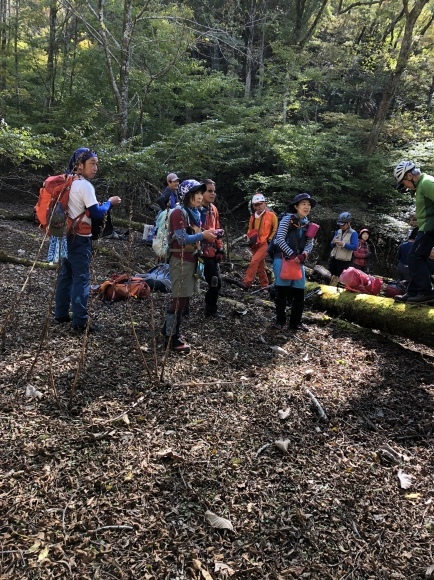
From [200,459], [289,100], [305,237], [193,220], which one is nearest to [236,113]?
[289,100]

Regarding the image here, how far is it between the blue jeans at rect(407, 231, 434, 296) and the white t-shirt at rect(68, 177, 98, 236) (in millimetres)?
4372

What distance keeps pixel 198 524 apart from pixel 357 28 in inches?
1101

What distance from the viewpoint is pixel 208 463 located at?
10.8ft

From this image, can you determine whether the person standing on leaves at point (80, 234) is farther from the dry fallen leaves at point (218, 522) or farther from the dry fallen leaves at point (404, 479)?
the dry fallen leaves at point (404, 479)

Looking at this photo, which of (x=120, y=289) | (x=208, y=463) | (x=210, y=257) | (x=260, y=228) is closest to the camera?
(x=208, y=463)

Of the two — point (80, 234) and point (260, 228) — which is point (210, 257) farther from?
point (260, 228)

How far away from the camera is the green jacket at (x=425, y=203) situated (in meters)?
5.64

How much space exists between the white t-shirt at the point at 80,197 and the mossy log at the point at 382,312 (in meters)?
4.43

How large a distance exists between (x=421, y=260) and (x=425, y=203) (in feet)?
2.60

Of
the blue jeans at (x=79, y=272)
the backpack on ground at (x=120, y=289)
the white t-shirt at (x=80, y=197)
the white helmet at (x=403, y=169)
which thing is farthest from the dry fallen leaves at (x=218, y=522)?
the white helmet at (x=403, y=169)

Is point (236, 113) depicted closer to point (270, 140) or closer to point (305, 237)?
point (270, 140)

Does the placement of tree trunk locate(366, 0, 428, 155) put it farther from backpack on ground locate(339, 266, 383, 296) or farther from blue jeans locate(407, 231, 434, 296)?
blue jeans locate(407, 231, 434, 296)

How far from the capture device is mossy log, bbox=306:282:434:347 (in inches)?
226

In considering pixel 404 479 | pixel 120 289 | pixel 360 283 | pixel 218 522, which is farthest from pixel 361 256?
pixel 218 522
